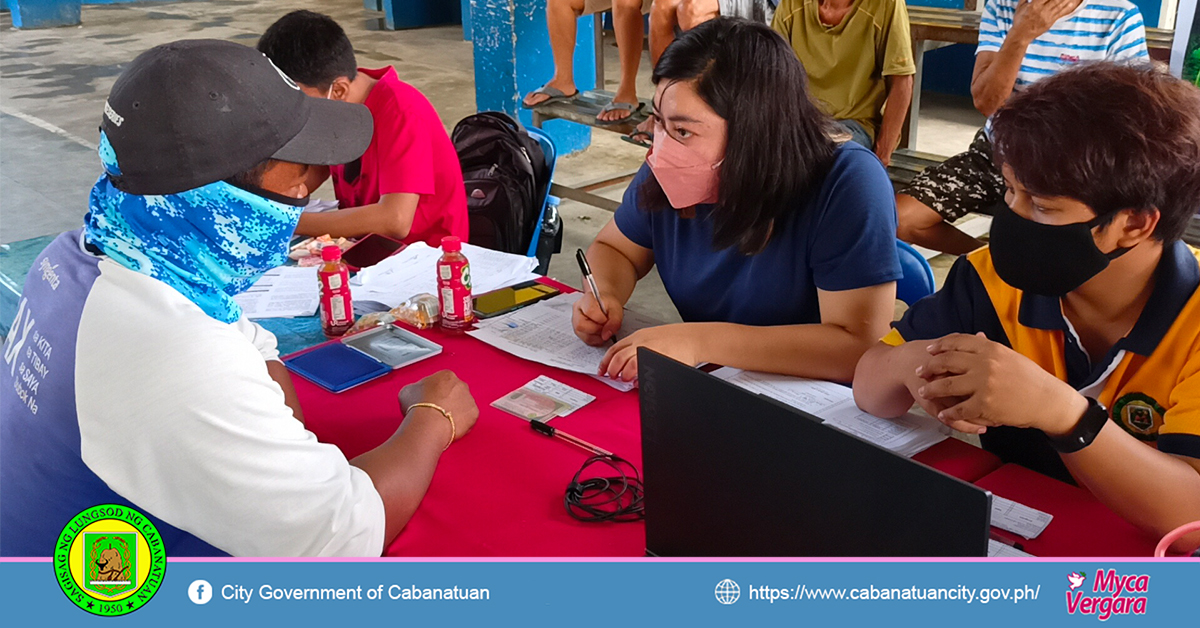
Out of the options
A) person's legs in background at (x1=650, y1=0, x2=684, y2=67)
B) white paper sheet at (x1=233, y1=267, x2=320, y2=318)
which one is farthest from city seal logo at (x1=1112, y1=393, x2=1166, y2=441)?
person's legs in background at (x1=650, y1=0, x2=684, y2=67)

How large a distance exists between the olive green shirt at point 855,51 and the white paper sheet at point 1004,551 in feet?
9.34

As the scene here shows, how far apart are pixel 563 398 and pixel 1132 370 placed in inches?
35.6

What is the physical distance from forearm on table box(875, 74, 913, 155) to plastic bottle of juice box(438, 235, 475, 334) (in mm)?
2451

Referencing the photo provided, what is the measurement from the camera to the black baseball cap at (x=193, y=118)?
122 cm

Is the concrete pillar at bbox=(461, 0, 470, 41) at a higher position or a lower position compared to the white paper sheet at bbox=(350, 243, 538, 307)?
higher

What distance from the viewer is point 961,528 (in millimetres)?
854

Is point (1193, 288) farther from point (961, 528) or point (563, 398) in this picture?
point (563, 398)

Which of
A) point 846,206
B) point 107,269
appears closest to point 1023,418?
point 846,206

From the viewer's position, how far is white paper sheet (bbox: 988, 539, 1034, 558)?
1295mm

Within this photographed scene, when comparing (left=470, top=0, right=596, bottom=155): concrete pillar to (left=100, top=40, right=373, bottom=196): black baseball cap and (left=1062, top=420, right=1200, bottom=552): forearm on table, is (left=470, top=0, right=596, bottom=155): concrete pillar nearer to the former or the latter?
(left=100, top=40, right=373, bottom=196): black baseball cap

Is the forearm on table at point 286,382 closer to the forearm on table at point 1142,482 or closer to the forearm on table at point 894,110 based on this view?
the forearm on table at point 1142,482

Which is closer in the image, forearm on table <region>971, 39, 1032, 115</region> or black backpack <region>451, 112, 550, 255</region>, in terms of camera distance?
black backpack <region>451, 112, 550, 255</region>

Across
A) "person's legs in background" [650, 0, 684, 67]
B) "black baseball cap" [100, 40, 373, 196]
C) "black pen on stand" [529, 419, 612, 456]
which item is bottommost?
"black pen on stand" [529, 419, 612, 456]
